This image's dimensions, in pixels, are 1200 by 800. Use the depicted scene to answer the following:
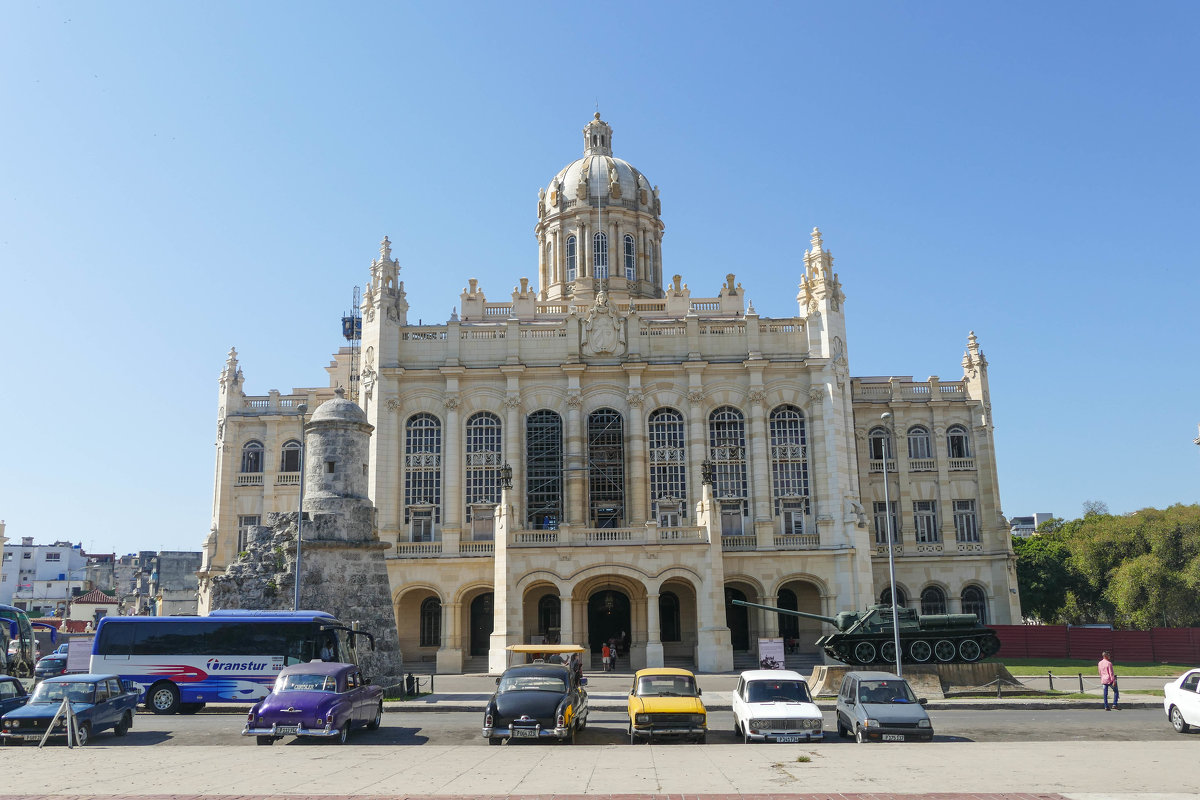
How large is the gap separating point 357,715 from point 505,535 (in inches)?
874

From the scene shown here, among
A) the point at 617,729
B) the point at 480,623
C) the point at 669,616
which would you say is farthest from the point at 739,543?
the point at 617,729

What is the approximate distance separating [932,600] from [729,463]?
15515 millimetres

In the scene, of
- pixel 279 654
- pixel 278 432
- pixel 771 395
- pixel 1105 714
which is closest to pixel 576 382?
pixel 771 395

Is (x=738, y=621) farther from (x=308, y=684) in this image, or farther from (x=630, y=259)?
(x=308, y=684)

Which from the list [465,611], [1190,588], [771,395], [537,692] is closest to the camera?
[537,692]

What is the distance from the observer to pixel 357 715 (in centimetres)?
2066

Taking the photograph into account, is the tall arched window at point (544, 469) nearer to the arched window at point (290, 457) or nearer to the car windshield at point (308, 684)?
the arched window at point (290, 457)

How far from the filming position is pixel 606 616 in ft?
159

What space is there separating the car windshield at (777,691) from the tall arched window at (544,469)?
97.8 feet

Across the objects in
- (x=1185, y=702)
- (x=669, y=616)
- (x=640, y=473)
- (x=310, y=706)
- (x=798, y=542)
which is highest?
(x=640, y=473)

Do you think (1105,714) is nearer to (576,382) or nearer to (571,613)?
(571,613)

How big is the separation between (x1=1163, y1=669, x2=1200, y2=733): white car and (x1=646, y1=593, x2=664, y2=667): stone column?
74.4 ft

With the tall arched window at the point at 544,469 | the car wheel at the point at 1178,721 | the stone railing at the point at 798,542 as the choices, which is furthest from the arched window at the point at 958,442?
the car wheel at the point at 1178,721

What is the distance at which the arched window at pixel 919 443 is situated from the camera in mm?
56453
